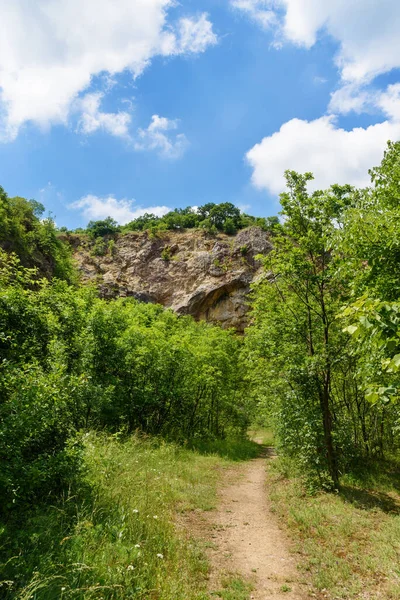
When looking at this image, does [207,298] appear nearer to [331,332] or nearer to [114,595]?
[331,332]

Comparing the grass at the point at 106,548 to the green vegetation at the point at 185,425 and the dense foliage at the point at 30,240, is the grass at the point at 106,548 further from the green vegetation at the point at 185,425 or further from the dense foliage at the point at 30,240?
the dense foliage at the point at 30,240

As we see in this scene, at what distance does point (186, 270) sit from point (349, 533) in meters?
49.9

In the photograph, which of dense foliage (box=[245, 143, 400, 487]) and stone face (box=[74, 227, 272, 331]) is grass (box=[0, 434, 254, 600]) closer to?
dense foliage (box=[245, 143, 400, 487])

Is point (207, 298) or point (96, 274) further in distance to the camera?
point (96, 274)

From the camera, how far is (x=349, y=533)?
6824 millimetres

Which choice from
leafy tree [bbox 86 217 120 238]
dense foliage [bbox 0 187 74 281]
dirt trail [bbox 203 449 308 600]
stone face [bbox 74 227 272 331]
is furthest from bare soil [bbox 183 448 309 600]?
leafy tree [bbox 86 217 120 238]

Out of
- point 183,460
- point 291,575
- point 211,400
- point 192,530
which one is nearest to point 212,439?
point 211,400

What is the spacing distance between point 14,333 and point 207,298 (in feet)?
147

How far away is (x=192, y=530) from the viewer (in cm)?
694

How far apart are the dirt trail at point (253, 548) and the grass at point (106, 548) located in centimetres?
38

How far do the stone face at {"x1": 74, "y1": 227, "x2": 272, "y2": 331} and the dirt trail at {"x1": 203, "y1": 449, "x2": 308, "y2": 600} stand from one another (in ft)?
124

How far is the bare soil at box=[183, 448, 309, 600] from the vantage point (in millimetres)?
5102

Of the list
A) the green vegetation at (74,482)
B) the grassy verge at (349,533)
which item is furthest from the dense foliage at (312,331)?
the green vegetation at (74,482)

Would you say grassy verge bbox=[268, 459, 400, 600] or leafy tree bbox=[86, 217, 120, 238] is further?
leafy tree bbox=[86, 217, 120, 238]
